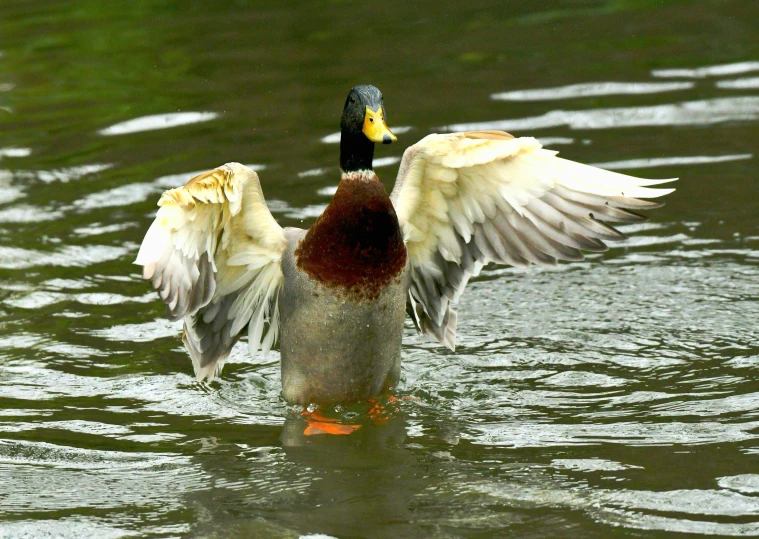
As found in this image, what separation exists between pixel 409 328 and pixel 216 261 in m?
1.84

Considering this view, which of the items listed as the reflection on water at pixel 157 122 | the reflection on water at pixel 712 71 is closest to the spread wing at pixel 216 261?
the reflection on water at pixel 157 122

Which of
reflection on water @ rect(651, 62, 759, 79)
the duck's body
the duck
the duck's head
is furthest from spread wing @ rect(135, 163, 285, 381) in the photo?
reflection on water @ rect(651, 62, 759, 79)

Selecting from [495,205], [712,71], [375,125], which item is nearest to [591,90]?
[712,71]

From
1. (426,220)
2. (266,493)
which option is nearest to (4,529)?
(266,493)

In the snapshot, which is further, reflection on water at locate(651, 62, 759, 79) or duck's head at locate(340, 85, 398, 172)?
reflection on water at locate(651, 62, 759, 79)

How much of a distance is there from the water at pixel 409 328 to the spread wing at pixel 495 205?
687mm

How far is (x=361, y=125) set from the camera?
20.6 ft

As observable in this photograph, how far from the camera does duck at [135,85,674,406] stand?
6.05 m

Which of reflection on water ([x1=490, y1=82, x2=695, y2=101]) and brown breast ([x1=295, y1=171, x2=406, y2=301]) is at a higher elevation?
reflection on water ([x1=490, y1=82, x2=695, y2=101])

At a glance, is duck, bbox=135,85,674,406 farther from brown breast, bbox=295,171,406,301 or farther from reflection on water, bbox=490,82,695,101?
reflection on water, bbox=490,82,695,101

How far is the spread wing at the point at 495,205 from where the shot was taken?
6133 mm

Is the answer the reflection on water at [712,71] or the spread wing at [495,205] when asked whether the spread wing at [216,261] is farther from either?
the reflection on water at [712,71]

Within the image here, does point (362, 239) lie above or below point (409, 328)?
above

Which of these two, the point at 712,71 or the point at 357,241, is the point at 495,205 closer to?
the point at 357,241
